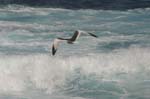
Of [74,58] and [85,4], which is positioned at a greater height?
[74,58]

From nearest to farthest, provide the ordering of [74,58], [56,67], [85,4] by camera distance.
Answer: [56,67]
[74,58]
[85,4]

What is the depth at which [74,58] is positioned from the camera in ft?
49.5

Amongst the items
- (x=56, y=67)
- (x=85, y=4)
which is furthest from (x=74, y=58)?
(x=85, y=4)

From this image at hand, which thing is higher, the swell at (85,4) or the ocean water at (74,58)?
the ocean water at (74,58)

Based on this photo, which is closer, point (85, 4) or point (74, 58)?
point (74, 58)

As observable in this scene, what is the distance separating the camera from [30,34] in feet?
59.1

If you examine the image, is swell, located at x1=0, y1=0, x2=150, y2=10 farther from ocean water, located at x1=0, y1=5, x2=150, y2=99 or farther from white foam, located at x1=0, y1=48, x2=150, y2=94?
white foam, located at x1=0, y1=48, x2=150, y2=94

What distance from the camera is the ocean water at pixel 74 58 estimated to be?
41.7 feet

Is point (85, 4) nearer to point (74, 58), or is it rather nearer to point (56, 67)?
point (74, 58)

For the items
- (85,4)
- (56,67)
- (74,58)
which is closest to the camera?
(56,67)

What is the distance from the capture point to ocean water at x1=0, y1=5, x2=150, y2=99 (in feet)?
41.7

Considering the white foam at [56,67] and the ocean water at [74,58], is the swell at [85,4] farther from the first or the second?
the white foam at [56,67]

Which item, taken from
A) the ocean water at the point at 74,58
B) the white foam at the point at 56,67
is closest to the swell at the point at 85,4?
the ocean water at the point at 74,58

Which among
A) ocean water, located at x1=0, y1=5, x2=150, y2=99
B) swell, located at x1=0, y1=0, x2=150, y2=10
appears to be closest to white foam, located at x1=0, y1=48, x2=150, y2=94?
ocean water, located at x1=0, y1=5, x2=150, y2=99
